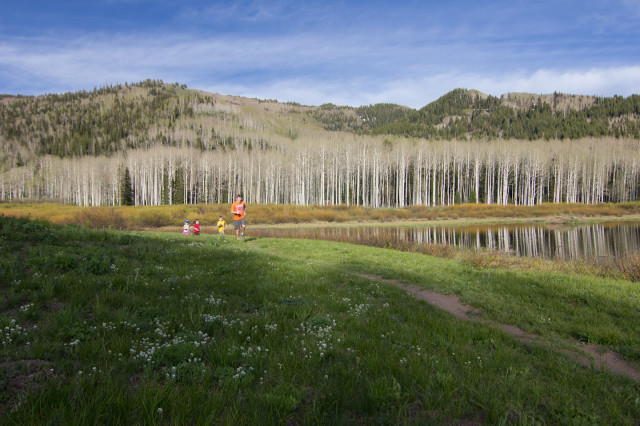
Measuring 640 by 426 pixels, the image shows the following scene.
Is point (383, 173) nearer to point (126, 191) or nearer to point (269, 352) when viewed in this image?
point (126, 191)

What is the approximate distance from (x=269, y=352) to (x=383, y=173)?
92.3m

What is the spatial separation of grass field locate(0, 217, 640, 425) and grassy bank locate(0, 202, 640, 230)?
34725 mm

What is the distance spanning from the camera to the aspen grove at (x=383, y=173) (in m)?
89.1

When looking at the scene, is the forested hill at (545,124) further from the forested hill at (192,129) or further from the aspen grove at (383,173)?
the aspen grove at (383,173)

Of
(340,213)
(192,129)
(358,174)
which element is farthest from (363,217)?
(192,129)

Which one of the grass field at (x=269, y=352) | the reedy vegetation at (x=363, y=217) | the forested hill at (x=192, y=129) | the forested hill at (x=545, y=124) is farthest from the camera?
the forested hill at (x=545, y=124)

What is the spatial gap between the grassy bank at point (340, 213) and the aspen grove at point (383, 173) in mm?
21522

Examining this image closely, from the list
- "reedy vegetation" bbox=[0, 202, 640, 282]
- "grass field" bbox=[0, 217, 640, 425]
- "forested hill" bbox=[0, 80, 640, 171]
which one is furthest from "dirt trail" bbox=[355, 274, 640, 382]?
"forested hill" bbox=[0, 80, 640, 171]

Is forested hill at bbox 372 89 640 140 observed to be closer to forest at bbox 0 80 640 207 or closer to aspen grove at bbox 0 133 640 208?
forest at bbox 0 80 640 207

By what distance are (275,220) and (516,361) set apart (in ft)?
153

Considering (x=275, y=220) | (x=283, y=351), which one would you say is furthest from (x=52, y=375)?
(x=275, y=220)

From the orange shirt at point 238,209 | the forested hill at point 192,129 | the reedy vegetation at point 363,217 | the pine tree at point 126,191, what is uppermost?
the forested hill at point 192,129

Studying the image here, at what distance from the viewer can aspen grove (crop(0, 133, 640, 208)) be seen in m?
89.1

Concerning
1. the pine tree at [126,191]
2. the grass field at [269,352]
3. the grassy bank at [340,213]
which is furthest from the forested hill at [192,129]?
the grass field at [269,352]
